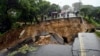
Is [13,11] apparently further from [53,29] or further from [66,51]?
[66,51]

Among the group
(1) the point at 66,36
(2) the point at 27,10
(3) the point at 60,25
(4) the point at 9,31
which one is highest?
(2) the point at 27,10

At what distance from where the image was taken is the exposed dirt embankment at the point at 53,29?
2612 cm

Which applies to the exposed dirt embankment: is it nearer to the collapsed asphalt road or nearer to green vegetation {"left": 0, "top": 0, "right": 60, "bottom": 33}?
green vegetation {"left": 0, "top": 0, "right": 60, "bottom": 33}

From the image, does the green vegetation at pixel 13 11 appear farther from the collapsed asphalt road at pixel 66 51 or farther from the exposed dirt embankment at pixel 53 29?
the collapsed asphalt road at pixel 66 51

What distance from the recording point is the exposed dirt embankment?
85.7 feet

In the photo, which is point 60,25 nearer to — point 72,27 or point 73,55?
point 72,27

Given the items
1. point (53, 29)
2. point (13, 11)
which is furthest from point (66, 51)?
point (53, 29)

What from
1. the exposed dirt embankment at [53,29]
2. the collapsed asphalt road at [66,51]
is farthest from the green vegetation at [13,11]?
the collapsed asphalt road at [66,51]

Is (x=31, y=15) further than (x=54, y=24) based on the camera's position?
No

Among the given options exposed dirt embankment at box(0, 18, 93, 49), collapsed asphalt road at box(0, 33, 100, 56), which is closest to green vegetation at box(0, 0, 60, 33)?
exposed dirt embankment at box(0, 18, 93, 49)

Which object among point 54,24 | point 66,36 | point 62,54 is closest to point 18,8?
point 54,24

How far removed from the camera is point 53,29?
3578 centimetres

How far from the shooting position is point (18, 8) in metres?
26.5

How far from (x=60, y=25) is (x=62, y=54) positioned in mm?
26002
